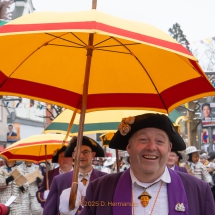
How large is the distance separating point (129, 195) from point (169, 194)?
0.26 meters

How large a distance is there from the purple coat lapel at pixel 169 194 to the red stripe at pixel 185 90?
0.98 meters

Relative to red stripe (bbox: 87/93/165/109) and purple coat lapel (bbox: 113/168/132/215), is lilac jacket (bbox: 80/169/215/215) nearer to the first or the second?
purple coat lapel (bbox: 113/168/132/215)

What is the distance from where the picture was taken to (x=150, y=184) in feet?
12.9

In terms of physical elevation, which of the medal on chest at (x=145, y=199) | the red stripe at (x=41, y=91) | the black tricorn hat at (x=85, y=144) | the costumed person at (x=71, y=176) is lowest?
the medal on chest at (x=145, y=199)

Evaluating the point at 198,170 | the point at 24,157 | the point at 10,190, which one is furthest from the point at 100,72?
the point at 198,170

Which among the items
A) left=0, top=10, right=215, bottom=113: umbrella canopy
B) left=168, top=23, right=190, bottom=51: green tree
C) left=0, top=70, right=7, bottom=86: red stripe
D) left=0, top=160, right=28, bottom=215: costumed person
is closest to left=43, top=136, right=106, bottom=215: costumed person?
left=0, top=10, right=215, bottom=113: umbrella canopy

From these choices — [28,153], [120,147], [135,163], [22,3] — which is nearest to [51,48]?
[120,147]

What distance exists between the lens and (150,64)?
16.2 feet

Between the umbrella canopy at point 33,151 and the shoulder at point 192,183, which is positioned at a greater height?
the umbrella canopy at point 33,151

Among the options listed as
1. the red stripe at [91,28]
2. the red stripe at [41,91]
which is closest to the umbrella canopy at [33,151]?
the red stripe at [41,91]

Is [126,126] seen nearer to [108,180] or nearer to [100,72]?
[108,180]

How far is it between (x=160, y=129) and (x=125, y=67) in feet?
4.24

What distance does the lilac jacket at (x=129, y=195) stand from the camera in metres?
3.80

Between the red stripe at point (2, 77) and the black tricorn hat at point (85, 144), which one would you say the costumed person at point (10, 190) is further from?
the red stripe at point (2, 77)
